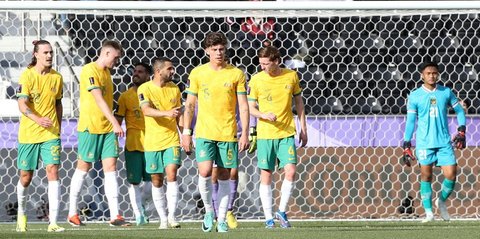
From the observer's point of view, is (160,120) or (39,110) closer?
(39,110)

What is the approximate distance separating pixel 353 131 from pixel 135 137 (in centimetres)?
257

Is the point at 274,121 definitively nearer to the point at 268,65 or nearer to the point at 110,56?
the point at 268,65

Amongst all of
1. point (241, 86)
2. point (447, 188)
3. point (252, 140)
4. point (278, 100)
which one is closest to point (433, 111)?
point (447, 188)

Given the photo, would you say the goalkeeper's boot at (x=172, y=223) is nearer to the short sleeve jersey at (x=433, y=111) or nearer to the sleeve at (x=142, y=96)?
the sleeve at (x=142, y=96)

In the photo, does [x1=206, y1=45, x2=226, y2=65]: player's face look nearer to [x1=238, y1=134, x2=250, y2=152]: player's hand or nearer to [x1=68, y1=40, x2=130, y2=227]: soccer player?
[x1=238, y1=134, x2=250, y2=152]: player's hand

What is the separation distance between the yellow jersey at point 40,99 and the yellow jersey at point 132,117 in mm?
1598

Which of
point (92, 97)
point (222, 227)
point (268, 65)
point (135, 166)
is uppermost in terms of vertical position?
point (268, 65)

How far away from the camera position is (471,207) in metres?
13.9

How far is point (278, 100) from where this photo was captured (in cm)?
1165

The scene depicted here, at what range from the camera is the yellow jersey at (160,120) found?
38.8ft

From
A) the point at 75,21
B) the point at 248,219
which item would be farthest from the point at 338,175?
the point at 75,21

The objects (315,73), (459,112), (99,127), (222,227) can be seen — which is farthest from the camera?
(315,73)

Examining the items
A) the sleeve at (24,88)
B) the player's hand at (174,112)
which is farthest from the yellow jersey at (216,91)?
the sleeve at (24,88)

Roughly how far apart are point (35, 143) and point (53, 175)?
0.44 meters
